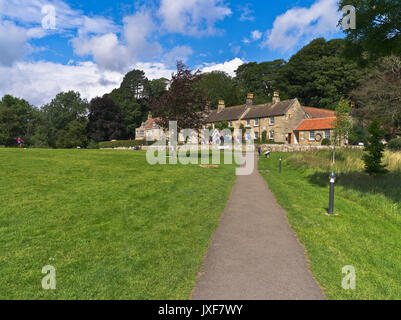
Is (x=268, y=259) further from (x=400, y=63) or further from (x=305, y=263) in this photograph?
(x=400, y=63)

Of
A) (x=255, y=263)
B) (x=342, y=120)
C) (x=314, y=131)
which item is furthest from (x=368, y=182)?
(x=314, y=131)

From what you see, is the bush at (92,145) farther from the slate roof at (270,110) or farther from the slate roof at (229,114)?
the slate roof at (270,110)

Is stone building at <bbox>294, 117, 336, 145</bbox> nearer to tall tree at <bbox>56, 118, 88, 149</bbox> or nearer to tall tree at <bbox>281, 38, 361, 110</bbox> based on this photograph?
tall tree at <bbox>281, 38, 361, 110</bbox>

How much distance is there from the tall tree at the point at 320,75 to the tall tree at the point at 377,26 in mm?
58649

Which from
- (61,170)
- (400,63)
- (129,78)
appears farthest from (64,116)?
(400,63)

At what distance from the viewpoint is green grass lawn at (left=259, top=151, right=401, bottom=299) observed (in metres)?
4.54

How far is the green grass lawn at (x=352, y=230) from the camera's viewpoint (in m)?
4.54

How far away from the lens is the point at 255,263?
5004 millimetres

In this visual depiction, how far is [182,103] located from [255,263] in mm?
19249

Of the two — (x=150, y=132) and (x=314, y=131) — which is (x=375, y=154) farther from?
(x=150, y=132)

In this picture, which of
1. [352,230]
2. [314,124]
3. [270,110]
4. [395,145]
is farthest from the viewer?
[270,110]

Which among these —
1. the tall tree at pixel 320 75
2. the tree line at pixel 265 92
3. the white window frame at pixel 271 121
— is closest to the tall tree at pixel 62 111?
the tree line at pixel 265 92

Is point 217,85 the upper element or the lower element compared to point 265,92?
upper
